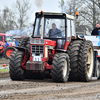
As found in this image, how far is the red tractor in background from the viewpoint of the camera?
24.1 metres

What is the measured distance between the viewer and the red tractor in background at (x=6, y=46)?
24.1 meters

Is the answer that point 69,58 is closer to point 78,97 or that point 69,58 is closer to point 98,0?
point 78,97

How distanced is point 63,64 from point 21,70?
1486mm

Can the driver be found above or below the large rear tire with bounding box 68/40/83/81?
above

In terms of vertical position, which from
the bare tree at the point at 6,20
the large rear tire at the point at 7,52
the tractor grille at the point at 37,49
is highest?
the bare tree at the point at 6,20

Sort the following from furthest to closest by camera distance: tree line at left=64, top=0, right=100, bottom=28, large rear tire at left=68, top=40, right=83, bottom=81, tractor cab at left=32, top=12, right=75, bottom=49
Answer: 1. tree line at left=64, top=0, right=100, bottom=28
2. tractor cab at left=32, top=12, right=75, bottom=49
3. large rear tire at left=68, top=40, right=83, bottom=81

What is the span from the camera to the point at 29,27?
39.4 m

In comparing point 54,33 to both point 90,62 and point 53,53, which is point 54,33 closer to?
point 53,53

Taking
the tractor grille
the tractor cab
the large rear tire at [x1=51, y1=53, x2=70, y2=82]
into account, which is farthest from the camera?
the tractor cab

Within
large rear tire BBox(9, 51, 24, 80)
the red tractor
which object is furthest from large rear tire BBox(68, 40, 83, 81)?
large rear tire BBox(9, 51, 24, 80)

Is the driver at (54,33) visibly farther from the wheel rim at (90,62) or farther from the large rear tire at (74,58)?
the wheel rim at (90,62)

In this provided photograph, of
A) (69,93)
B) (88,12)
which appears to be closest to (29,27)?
(88,12)

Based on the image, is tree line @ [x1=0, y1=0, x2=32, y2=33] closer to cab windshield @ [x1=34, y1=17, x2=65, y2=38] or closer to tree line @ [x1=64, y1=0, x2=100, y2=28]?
tree line @ [x1=64, y1=0, x2=100, y2=28]

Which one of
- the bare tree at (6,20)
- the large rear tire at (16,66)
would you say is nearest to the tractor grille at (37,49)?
the large rear tire at (16,66)
